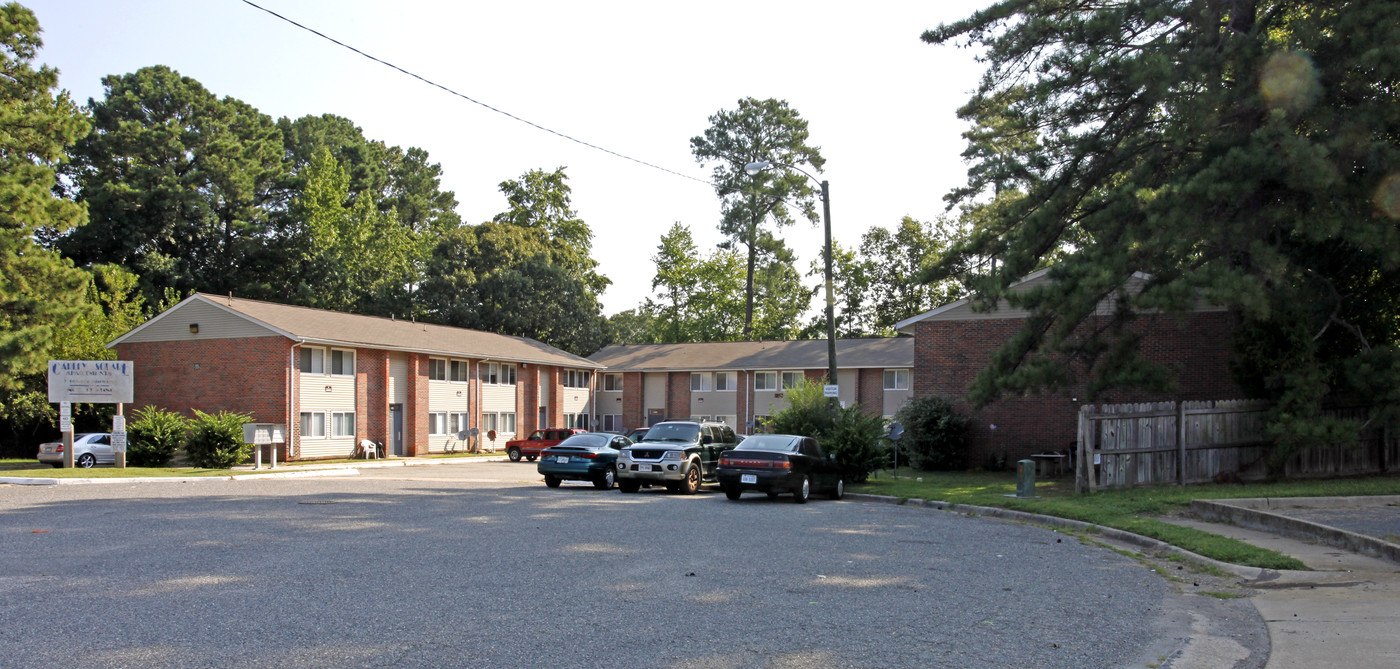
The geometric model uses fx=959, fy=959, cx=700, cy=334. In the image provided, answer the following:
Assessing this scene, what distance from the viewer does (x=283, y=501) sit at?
17.9m

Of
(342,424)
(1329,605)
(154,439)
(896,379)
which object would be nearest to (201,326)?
(342,424)

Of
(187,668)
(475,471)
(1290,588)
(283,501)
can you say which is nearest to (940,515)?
(1290,588)

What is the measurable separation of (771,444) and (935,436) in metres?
10.2

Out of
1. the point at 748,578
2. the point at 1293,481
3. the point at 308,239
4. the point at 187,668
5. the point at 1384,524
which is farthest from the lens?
the point at 308,239

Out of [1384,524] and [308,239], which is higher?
[308,239]

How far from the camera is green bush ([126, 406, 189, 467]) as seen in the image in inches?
1209

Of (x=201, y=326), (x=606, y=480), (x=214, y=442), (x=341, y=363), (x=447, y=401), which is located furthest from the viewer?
(x=447, y=401)

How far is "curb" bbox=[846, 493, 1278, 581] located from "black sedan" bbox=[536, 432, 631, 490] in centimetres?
571

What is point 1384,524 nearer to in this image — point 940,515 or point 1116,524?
Answer: point 1116,524

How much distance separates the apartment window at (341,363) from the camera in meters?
38.7

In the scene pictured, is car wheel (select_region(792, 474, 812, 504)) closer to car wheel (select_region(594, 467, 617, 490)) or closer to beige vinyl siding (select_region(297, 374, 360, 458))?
car wheel (select_region(594, 467, 617, 490))

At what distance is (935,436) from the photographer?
28.5 meters

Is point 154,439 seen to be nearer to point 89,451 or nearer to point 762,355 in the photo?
point 89,451

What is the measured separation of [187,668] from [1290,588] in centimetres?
1009
